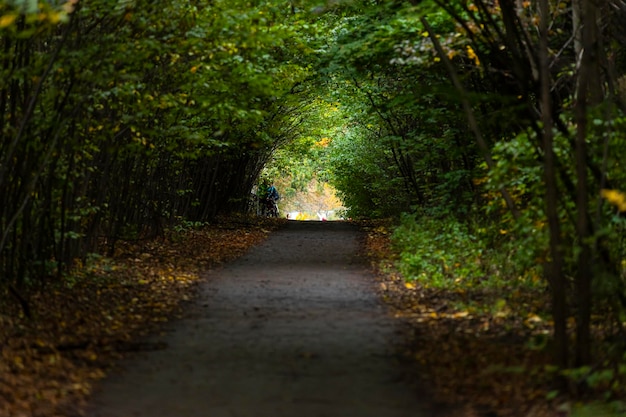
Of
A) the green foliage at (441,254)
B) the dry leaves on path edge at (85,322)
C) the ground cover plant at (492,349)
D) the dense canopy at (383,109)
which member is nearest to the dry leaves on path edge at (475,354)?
the ground cover plant at (492,349)

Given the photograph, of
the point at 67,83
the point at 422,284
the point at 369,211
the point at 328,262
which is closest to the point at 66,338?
the point at 67,83

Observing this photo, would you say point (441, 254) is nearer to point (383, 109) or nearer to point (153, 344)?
point (153, 344)

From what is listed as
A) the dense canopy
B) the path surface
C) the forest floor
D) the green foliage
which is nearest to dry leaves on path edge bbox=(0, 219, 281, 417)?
the forest floor

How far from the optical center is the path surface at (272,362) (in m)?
5.70

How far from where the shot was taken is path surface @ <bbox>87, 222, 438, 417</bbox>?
224 inches

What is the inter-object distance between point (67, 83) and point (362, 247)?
10465 mm

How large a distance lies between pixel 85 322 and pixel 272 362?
110 inches

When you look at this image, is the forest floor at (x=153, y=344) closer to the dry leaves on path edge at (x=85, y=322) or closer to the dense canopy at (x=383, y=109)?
the dry leaves on path edge at (x=85, y=322)

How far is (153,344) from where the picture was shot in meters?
7.84

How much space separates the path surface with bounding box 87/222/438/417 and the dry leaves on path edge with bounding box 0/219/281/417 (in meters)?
0.29

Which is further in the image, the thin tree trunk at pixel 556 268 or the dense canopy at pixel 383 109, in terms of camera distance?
the dense canopy at pixel 383 109

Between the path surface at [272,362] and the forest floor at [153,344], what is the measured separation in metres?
0.25

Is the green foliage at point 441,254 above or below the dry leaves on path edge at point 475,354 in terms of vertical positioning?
above

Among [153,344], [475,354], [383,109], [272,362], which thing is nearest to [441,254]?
[475,354]
